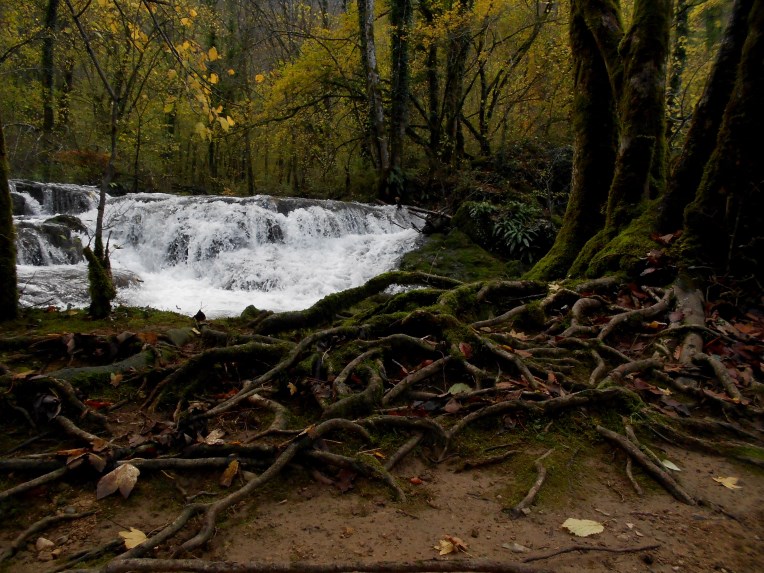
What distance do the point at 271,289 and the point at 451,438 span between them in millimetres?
8615

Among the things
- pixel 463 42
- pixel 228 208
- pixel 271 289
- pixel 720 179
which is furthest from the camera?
pixel 463 42

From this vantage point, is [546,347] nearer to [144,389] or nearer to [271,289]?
[144,389]

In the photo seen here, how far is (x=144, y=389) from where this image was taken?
3.40 m

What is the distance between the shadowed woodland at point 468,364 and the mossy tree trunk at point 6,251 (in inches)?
1.0

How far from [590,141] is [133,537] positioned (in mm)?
6877

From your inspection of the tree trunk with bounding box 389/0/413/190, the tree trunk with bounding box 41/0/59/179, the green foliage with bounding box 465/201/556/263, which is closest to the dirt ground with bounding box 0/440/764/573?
the green foliage with bounding box 465/201/556/263

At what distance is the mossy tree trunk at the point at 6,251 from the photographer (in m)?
4.66

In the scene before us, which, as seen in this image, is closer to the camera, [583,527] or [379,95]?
[583,527]

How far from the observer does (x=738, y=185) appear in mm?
4289

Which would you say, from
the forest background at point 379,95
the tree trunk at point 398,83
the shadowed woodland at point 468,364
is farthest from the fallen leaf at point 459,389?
the tree trunk at point 398,83

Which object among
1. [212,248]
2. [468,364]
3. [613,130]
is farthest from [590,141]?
[212,248]

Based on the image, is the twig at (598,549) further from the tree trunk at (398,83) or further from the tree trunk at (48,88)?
the tree trunk at (48,88)

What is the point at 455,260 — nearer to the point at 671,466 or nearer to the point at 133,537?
the point at 671,466

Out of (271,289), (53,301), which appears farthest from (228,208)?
(53,301)
